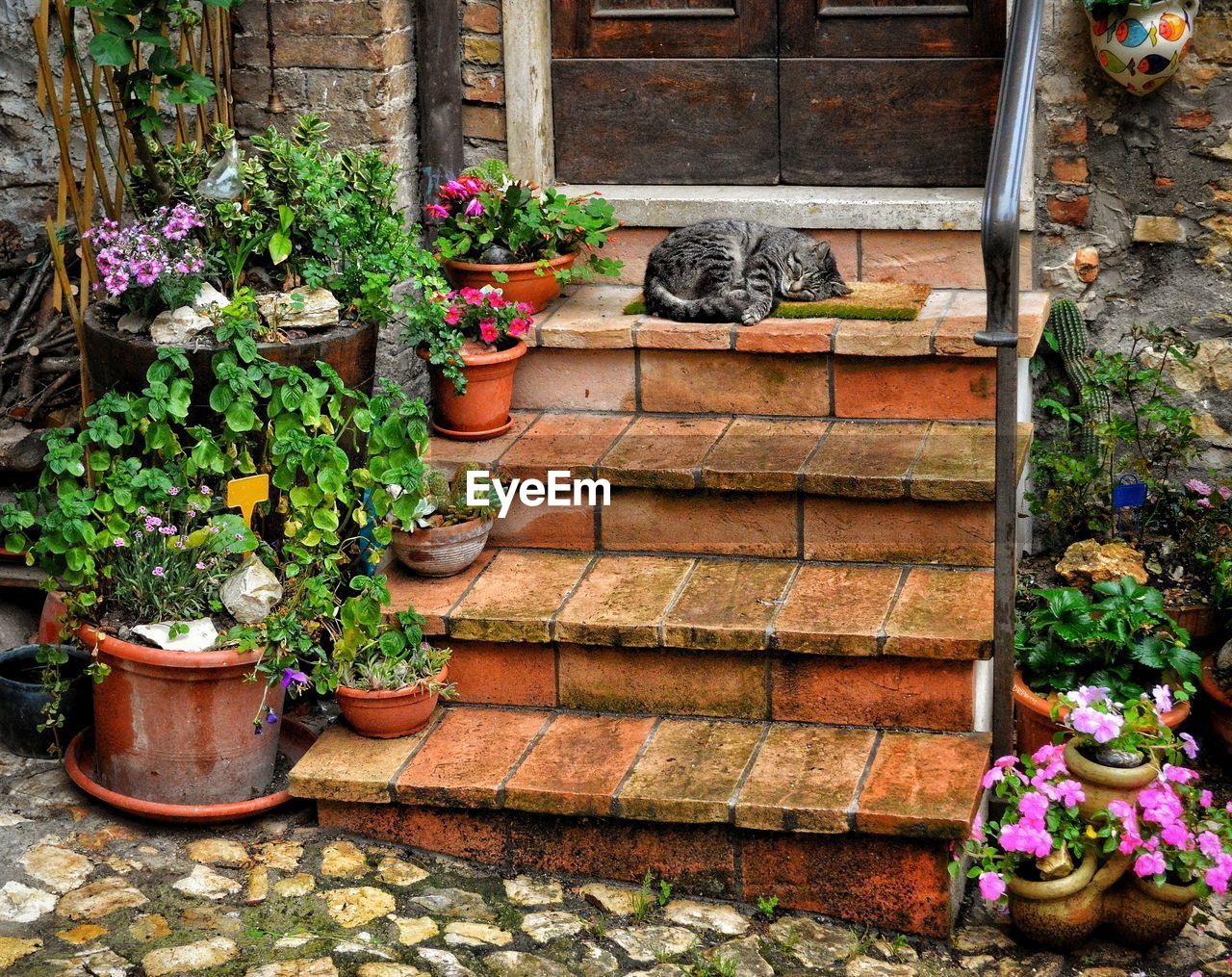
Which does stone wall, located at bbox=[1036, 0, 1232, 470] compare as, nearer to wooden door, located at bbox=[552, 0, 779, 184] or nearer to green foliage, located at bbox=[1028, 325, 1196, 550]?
green foliage, located at bbox=[1028, 325, 1196, 550]

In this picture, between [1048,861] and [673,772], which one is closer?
[1048,861]

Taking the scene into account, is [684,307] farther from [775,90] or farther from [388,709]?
[388,709]

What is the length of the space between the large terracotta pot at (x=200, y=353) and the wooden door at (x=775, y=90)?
57.5 inches

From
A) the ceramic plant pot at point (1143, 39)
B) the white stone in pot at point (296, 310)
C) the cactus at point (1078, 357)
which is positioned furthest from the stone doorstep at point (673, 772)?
the ceramic plant pot at point (1143, 39)

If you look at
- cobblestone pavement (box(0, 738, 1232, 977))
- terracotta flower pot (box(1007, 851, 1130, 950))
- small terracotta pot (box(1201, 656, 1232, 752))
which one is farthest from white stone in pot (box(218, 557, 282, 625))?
small terracotta pot (box(1201, 656, 1232, 752))

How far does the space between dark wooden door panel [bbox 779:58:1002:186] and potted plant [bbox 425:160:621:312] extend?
0.73 meters

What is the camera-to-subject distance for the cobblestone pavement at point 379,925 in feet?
10.1

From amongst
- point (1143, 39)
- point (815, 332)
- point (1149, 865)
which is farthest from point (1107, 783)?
point (1143, 39)

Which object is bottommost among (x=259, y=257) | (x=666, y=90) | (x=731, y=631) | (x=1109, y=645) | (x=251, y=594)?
(x=1109, y=645)

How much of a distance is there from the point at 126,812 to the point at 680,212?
2.41 meters

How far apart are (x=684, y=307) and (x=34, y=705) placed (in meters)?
2.02

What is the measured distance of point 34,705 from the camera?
3.80m

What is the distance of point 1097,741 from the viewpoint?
3.26 meters

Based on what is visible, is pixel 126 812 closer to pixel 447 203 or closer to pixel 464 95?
pixel 447 203
